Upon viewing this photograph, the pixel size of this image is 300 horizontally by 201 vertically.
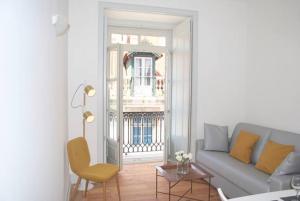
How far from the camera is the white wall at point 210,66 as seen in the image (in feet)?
11.9

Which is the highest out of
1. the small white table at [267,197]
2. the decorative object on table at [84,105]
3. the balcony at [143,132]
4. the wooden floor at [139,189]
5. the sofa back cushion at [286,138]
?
the decorative object on table at [84,105]

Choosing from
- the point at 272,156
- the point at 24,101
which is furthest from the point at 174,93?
the point at 24,101

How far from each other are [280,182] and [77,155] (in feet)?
7.04

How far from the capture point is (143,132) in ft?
19.9

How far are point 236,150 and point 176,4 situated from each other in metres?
2.41

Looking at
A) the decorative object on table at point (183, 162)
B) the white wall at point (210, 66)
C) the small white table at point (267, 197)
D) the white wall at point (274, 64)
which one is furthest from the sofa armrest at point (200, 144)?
the small white table at point (267, 197)

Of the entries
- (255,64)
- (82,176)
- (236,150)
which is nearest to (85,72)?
(82,176)

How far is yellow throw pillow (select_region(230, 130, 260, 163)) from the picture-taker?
329 cm

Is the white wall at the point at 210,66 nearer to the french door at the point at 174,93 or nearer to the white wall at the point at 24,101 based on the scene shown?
the french door at the point at 174,93

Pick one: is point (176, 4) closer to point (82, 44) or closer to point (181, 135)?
point (82, 44)

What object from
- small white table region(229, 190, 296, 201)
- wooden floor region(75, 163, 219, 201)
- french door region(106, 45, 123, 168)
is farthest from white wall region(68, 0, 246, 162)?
small white table region(229, 190, 296, 201)

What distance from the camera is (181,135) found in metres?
4.30

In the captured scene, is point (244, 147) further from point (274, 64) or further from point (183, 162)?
point (274, 64)

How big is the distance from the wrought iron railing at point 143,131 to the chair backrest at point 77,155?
8.87ft
